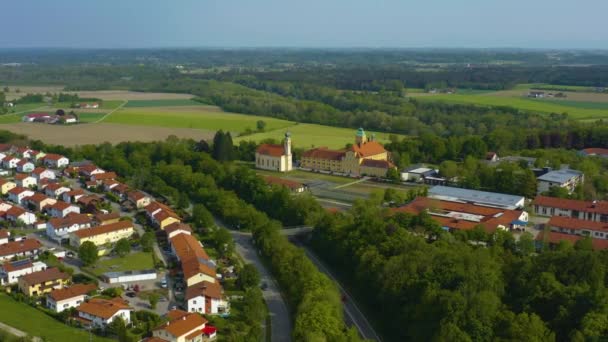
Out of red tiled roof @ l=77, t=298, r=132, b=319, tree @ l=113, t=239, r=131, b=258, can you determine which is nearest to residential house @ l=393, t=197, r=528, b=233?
tree @ l=113, t=239, r=131, b=258

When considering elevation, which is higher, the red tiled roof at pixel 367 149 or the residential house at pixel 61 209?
the red tiled roof at pixel 367 149

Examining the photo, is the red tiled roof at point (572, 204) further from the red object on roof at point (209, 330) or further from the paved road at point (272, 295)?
the red object on roof at point (209, 330)

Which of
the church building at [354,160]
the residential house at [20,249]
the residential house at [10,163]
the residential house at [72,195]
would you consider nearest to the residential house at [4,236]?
the residential house at [20,249]

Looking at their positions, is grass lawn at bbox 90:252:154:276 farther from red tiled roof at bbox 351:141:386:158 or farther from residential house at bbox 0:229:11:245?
red tiled roof at bbox 351:141:386:158

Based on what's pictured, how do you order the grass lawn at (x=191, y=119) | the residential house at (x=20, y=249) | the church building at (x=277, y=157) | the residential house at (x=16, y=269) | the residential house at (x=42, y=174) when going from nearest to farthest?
the residential house at (x=16, y=269), the residential house at (x=20, y=249), the residential house at (x=42, y=174), the church building at (x=277, y=157), the grass lawn at (x=191, y=119)

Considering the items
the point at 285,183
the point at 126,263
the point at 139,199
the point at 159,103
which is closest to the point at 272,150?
the point at 285,183
